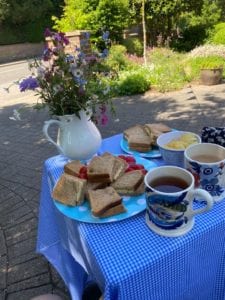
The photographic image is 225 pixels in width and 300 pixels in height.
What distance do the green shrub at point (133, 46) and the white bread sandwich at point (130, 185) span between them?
10.5 metres

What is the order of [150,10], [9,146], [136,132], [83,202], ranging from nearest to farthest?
[83,202], [136,132], [9,146], [150,10]

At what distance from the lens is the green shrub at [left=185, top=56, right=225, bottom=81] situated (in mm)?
7172

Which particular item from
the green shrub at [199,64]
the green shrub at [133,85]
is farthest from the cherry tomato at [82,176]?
the green shrub at [199,64]

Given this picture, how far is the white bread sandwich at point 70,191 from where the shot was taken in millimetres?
1320

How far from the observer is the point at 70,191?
1341mm

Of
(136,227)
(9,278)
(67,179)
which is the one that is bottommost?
(9,278)

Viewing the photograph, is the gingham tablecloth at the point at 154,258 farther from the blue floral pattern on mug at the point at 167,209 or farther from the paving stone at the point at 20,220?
the paving stone at the point at 20,220

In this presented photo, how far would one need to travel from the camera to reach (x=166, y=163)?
1.51 m

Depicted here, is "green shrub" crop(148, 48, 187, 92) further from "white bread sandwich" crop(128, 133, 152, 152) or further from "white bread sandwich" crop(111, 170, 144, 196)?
"white bread sandwich" crop(111, 170, 144, 196)

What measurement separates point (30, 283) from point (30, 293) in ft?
0.30

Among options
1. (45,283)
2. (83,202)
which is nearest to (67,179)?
(83,202)

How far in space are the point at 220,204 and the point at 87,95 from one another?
774 millimetres

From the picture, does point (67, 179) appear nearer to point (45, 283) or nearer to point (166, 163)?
point (166, 163)

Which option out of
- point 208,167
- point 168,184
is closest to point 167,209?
point 168,184
